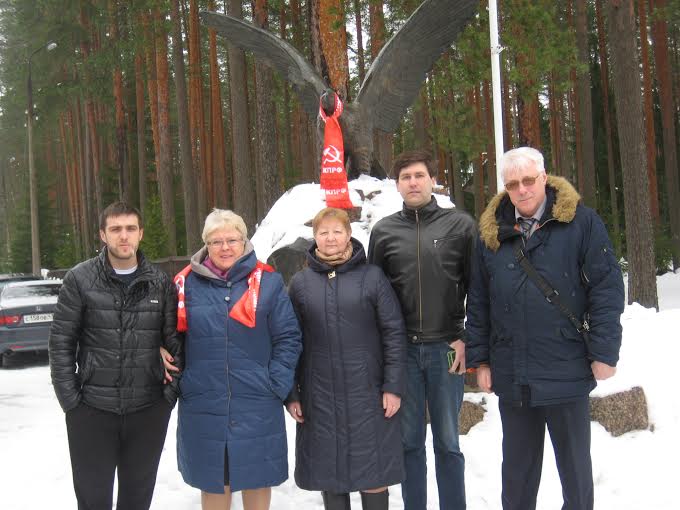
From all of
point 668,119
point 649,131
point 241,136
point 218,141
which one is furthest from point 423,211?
point 218,141

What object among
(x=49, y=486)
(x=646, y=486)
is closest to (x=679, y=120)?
(x=646, y=486)

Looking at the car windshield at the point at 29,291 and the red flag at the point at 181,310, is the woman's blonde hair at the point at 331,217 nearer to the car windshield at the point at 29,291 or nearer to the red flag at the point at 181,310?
the red flag at the point at 181,310

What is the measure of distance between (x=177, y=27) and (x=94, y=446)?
14720 millimetres

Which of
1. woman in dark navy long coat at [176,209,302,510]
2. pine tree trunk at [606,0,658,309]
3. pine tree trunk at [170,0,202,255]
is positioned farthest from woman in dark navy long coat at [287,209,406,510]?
pine tree trunk at [170,0,202,255]

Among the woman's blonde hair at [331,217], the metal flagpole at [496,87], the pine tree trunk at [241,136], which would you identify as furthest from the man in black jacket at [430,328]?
the pine tree trunk at [241,136]

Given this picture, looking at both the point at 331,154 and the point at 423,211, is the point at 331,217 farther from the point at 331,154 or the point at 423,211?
the point at 331,154

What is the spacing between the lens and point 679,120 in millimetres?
21969

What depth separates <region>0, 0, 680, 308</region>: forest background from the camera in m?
9.37

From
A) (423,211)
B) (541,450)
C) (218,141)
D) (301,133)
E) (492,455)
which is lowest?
(492,455)

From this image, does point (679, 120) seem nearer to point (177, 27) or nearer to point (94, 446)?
point (177, 27)

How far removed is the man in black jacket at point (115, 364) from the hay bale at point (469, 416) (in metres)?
2.41

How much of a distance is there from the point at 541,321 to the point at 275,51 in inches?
191

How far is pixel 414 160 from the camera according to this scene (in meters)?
3.10

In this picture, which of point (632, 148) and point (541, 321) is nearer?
point (541, 321)
